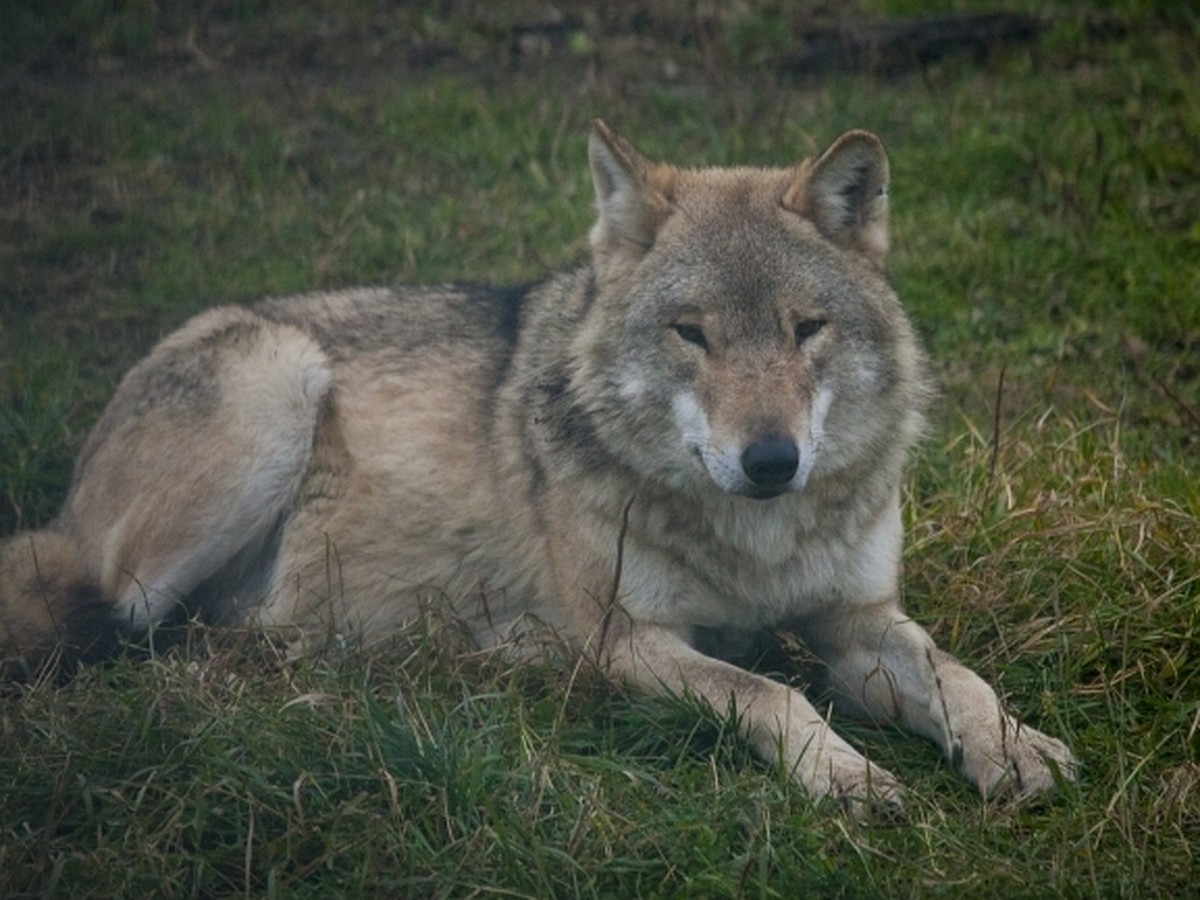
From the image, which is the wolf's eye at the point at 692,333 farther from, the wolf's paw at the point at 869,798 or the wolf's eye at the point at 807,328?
the wolf's paw at the point at 869,798

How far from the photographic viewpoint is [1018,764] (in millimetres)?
4664

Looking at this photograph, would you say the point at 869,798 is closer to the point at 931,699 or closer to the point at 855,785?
the point at 855,785

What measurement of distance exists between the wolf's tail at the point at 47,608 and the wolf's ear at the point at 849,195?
8.65ft

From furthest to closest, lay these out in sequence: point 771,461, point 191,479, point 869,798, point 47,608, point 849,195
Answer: point 191,479, point 47,608, point 849,195, point 771,461, point 869,798

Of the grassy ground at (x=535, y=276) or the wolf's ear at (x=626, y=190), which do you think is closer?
the grassy ground at (x=535, y=276)

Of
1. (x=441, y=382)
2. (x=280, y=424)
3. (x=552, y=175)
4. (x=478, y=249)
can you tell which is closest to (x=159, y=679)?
(x=280, y=424)

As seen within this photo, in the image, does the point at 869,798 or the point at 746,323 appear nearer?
the point at 869,798

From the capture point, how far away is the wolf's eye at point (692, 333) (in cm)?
500

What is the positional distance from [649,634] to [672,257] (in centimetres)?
116

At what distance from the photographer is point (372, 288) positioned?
21.4ft

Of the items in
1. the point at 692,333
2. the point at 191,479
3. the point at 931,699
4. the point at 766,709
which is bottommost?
the point at 931,699

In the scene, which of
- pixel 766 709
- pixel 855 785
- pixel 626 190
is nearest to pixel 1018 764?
pixel 855 785

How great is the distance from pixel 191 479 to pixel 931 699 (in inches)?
101

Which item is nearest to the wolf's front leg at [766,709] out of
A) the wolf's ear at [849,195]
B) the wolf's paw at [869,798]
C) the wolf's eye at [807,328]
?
the wolf's paw at [869,798]
